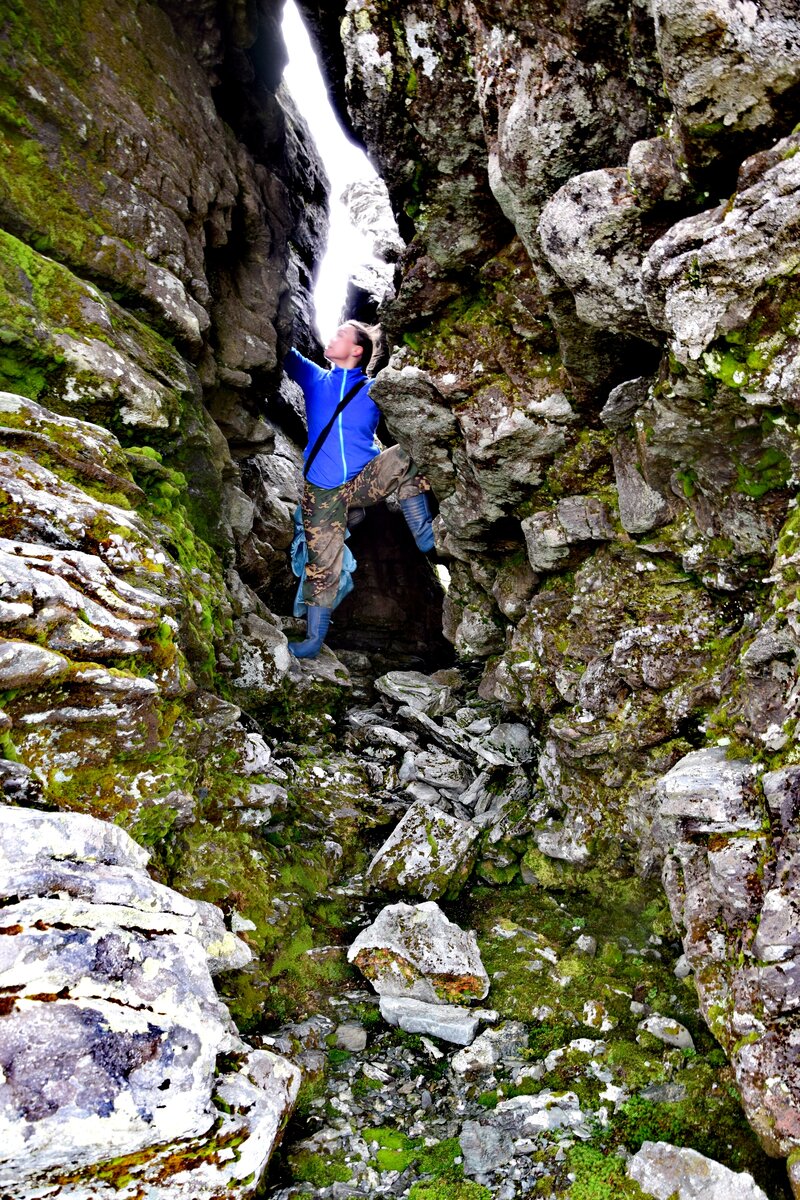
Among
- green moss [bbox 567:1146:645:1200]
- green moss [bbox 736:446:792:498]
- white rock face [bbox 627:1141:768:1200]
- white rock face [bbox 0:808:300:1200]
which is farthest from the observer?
green moss [bbox 736:446:792:498]

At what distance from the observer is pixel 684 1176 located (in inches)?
186

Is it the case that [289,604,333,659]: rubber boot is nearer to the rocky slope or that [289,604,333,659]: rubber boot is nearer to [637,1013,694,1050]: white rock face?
the rocky slope

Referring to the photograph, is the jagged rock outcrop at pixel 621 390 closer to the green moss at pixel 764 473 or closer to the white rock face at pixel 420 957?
the green moss at pixel 764 473

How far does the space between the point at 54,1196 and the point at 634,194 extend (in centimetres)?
931

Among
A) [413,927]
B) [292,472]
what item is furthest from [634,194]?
[292,472]

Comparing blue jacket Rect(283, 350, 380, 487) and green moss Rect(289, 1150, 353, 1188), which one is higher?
blue jacket Rect(283, 350, 380, 487)

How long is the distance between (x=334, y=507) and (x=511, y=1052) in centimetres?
1156

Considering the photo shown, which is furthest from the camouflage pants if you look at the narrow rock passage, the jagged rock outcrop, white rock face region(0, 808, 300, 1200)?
white rock face region(0, 808, 300, 1200)

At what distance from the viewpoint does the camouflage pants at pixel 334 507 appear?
594 inches

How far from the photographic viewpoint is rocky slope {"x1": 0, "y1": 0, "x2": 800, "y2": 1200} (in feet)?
16.7

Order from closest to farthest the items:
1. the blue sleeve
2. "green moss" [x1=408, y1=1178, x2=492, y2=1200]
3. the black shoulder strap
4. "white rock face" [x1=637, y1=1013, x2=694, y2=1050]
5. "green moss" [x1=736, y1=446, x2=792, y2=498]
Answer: "green moss" [x1=408, y1=1178, x2=492, y2=1200], "white rock face" [x1=637, y1=1013, x2=694, y2=1050], "green moss" [x1=736, y1=446, x2=792, y2=498], the black shoulder strap, the blue sleeve

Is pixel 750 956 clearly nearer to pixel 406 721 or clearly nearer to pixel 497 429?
pixel 497 429

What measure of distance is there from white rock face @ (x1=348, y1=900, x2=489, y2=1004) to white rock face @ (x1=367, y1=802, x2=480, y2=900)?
1157 mm

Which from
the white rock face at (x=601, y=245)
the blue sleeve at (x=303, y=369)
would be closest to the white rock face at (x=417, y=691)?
the blue sleeve at (x=303, y=369)
